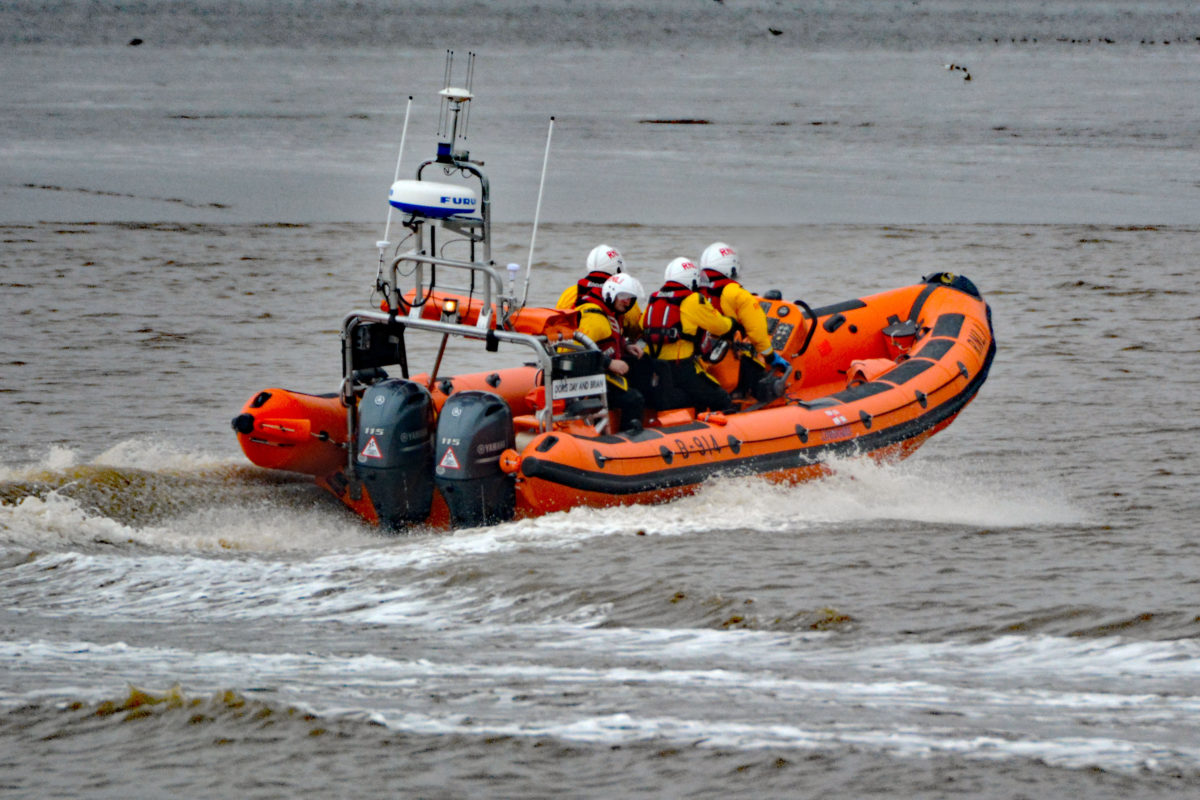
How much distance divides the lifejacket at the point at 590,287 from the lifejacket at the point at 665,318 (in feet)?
0.80

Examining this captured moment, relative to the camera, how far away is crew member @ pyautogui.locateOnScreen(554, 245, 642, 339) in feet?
22.0

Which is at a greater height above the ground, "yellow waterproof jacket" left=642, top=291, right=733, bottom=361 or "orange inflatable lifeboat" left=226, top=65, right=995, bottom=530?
"yellow waterproof jacket" left=642, top=291, right=733, bottom=361

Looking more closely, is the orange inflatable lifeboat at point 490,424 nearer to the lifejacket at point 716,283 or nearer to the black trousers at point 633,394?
the black trousers at point 633,394

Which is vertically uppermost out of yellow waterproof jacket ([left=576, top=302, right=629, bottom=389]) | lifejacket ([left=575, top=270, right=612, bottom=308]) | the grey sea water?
lifejacket ([left=575, top=270, right=612, bottom=308])

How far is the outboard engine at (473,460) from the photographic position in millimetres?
6066

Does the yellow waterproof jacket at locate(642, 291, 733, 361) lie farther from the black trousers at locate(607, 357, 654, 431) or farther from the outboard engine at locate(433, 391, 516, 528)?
the outboard engine at locate(433, 391, 516, 528)

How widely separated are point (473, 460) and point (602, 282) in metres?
1.13

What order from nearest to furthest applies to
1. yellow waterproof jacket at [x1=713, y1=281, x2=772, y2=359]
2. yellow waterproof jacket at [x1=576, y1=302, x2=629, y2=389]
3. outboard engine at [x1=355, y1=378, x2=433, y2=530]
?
outboard engine at [x1=355, y1=378, x2=433, y2=530] → yellow waterproof jacket at [x1=576, y1=302, x2=629, y2=389] → yellow waterproof jacket at [x1=713, y1=281, x2=772, y2=359]

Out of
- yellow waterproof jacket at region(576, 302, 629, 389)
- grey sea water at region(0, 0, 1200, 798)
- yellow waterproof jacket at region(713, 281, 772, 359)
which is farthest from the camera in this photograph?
yellow waterproof jacket at region(713, 281, 772, 359)

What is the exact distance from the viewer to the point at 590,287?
6668 mm

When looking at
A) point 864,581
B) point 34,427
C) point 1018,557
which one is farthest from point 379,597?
point 34,427

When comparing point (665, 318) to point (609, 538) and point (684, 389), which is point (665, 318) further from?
point (609, 538)

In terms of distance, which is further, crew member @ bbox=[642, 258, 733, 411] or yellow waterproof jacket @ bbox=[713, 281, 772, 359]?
yellow waterproof jacket @ bbox=[713, 281, 772, 359]

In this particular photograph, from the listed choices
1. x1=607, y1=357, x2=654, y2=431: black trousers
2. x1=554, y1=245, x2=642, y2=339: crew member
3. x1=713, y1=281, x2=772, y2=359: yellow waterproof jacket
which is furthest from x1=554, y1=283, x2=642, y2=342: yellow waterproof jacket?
x1=713, y1=281, x2=772, y2=359: yellow waterproof jacket
